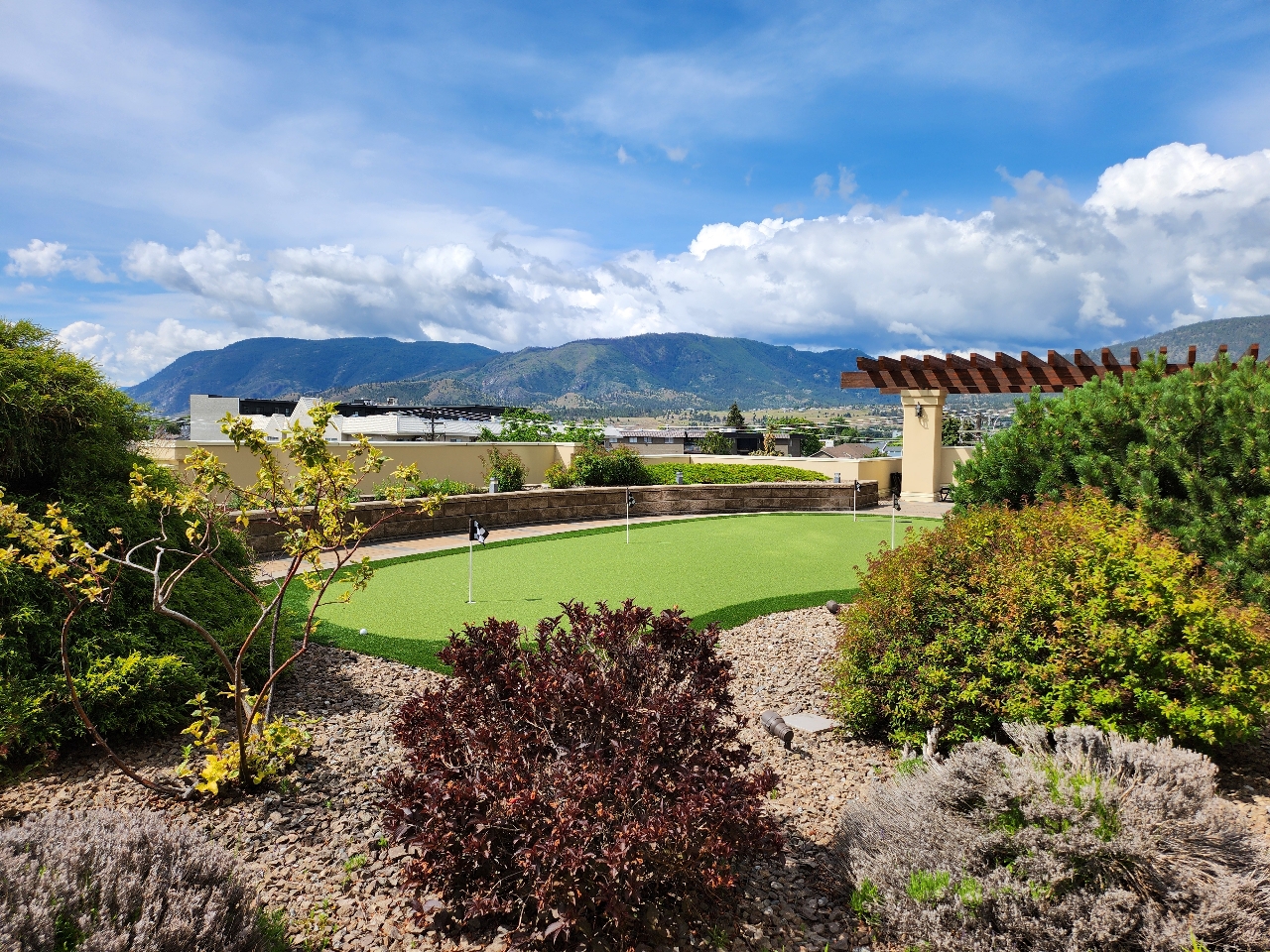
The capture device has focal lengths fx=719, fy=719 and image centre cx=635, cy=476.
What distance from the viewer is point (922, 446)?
1628 centimetres

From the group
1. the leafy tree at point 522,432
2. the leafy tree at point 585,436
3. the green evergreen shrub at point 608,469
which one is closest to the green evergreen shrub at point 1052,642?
the green evergreen shrub at point 608,469

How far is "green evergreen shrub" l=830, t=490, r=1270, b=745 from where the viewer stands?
3.52 meters

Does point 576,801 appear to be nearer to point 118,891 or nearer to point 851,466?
point 118,891

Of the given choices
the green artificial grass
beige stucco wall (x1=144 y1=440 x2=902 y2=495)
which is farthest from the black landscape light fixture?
the green artificial grass

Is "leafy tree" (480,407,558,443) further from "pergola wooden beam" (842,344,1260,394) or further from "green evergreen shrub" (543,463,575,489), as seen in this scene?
"pergola wooden beam" (842,344,1260,394)

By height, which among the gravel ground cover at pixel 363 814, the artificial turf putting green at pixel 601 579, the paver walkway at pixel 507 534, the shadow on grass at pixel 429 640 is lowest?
the gravel ground cover at pixel 363 814

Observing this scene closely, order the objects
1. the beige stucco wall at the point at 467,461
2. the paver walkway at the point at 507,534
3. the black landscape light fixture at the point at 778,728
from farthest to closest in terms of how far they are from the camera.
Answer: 1. the beige stucco wall at the point at 467,461
2. the paver walkway at the point at 507,534
3. the black landscape light fixture at the point at 778,728

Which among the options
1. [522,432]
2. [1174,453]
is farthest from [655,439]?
[1174,453]

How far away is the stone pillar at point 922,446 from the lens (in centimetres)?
1588

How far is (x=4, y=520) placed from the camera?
2902mm

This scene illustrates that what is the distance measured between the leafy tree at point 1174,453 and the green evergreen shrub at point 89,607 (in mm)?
6207

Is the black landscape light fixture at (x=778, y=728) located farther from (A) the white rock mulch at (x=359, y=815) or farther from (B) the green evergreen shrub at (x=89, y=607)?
(B) the green evergreen shrub at (x=89, y=607)

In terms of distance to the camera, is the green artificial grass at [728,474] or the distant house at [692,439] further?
the distant house at [692,439]

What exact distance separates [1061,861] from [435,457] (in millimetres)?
13587
